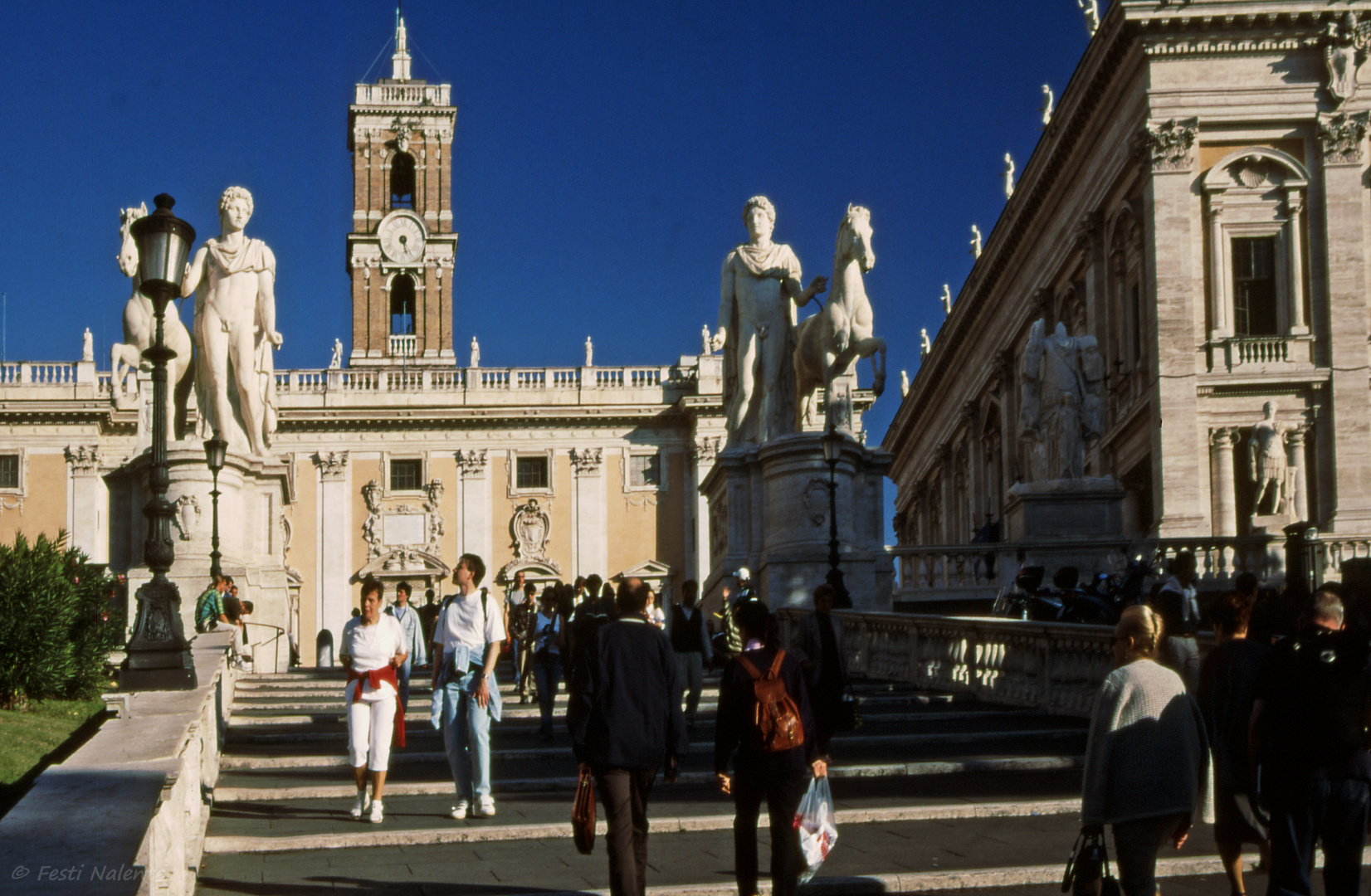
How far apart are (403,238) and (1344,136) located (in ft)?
161

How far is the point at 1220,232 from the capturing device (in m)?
35.2

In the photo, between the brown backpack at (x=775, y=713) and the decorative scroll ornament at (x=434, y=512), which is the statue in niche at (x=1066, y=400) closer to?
the brown backpack at (x=775, y=713)

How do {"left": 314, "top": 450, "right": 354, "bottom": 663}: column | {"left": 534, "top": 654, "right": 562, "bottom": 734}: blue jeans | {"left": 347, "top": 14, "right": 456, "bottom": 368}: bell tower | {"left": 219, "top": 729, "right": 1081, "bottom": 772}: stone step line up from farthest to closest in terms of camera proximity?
{"left": 347, "top": 14, "right": 456, "bottom": 368}: bell tower → {"left": 314, "top": 450, "right": 354, "bottom": 663}: column → {"left": 534, "top": 654, "right": 562, "bottom": 734}: blue jeans → {"left": 219, "top": 729, "right": 1081, "bottom": 772}: stone step

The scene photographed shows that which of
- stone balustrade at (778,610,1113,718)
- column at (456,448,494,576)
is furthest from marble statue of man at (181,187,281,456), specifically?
column at (456,448,494,576)

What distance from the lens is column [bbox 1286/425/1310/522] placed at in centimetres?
3406

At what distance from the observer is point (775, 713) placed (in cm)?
854

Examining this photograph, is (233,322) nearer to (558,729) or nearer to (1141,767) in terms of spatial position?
(558,729)

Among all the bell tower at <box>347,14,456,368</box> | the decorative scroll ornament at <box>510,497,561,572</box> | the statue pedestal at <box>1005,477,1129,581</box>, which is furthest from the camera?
the bell tower at <box>347,14,456,368</box>

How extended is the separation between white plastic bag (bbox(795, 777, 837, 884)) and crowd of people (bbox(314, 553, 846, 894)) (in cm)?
5

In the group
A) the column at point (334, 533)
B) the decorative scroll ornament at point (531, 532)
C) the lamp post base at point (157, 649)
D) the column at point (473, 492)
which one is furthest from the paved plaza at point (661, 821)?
the column at point (473, 492)

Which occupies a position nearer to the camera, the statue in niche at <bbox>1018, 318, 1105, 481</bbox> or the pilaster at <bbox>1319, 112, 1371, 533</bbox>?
the statue in niche at <bbox>1018, 318, 1105, 481</bbox>


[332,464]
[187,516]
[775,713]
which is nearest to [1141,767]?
[775,713]

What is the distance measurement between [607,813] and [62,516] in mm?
60229

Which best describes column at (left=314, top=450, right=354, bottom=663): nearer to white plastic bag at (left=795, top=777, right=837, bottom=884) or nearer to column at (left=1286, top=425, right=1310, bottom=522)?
column at (left=1286, top=425, right=1310, bottom=522)
